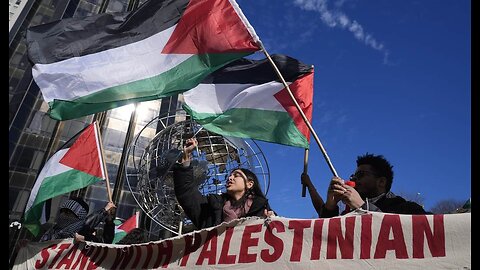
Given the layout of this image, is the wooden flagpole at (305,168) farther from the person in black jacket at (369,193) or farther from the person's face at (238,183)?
the person's face at (238,183)

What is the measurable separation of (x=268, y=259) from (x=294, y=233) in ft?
0.83

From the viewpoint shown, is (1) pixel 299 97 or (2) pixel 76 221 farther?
(1) pixel 299 97

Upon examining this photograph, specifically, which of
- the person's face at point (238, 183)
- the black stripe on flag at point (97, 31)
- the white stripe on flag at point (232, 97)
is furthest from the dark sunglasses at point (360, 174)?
the black stripe on flag at point (97, 31)

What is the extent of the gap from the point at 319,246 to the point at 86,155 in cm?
414

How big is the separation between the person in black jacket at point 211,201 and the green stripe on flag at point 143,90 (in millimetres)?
1158

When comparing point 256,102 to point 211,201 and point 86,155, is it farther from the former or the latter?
point 86,155

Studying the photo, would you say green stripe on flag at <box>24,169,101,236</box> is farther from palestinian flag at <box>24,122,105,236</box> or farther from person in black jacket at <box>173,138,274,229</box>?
person in black jacket at <box>173,138,274,229</box>

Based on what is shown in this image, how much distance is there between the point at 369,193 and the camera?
319 centimetres

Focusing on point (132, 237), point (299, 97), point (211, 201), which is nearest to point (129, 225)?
point (132, 237)

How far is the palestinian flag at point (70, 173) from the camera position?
5223mm

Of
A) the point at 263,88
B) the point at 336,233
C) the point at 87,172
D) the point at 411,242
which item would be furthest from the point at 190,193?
the point at 87,172

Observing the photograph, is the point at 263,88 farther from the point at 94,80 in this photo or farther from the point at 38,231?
the point at 38,231

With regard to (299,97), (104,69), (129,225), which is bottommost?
(129,225)

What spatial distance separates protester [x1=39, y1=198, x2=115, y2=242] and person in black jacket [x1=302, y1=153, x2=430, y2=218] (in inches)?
108
